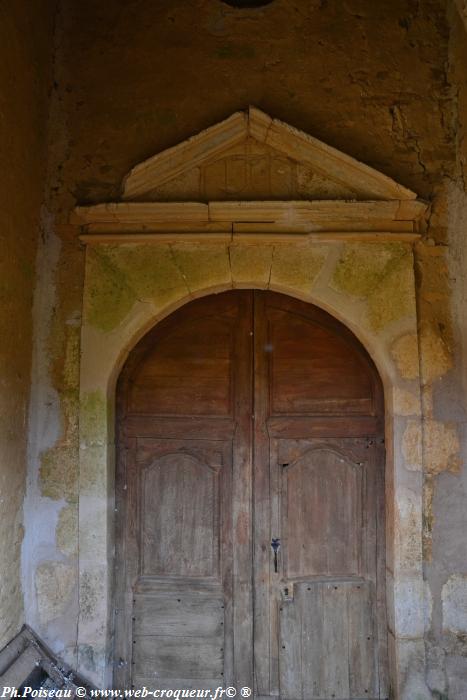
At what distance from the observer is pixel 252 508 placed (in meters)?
3.13

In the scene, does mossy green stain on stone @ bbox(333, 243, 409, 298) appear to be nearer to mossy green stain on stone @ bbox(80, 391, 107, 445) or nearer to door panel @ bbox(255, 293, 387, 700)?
door panel @ bbox(255, 293, 387, 700)

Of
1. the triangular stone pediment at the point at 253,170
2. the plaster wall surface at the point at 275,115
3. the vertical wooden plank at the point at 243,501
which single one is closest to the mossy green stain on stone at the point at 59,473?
the plaster wall surface at the point at 275,115

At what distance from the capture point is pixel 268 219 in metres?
2.96

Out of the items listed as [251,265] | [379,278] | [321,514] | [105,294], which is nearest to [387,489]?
[321,514]

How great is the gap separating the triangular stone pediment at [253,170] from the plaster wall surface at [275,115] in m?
0.15

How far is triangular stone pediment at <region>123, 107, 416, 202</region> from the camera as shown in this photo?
2957 millimetres

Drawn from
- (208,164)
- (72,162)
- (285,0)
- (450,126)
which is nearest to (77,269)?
(72,162)

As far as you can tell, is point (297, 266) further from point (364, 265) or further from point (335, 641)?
point (335, 641)

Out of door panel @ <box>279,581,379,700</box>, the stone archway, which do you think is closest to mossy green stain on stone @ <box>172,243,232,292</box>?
the stone archway

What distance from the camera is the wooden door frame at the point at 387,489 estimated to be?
2.82 meters

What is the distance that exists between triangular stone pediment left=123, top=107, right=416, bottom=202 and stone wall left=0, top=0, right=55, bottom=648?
531 mm

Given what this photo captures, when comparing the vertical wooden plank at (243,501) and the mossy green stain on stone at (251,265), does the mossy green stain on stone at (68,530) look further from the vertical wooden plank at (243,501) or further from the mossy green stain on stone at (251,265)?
the mossy green stain on stone at (251,265)

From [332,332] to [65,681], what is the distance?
2288 mm

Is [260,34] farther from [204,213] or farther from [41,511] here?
[41,511]
